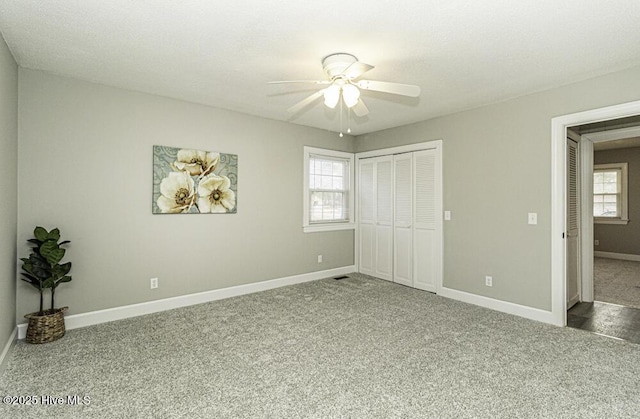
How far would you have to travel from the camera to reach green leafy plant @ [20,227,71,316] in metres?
2.83

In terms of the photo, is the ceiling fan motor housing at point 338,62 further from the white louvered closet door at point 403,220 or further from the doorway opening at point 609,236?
the doorway opening at point 609,236

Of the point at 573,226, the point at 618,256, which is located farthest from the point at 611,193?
the point at 573,226

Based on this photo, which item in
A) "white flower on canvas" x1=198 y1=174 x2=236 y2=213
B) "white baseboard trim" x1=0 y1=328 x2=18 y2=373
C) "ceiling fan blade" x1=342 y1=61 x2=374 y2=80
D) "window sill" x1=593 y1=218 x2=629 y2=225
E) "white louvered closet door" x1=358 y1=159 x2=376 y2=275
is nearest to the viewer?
"white baseboard trim" x1=0 y1=328 x2=18 y2=373

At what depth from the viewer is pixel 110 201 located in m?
3.44

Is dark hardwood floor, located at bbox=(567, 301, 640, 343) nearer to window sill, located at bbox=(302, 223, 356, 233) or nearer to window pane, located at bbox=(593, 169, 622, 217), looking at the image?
window sill, located at bbox=(302, 223, 356, 233)

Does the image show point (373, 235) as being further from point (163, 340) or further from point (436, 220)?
point (163, 340)

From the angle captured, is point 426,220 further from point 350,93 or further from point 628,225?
point 628,225

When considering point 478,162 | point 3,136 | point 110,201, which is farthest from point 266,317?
point 478,162

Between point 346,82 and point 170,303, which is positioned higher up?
point 346,82

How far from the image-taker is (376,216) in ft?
17.8

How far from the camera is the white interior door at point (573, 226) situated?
12.8ft

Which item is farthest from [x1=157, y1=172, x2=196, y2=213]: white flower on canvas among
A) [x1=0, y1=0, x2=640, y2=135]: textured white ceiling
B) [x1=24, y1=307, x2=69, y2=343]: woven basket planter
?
[x1=24, y1=307, x2=69, y2=343]: woven basket planter

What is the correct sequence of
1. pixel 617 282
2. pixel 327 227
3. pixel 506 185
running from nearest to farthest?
pixel 506 185
pixel 617 282
pixel 327 227

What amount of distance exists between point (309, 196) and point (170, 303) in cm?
243
